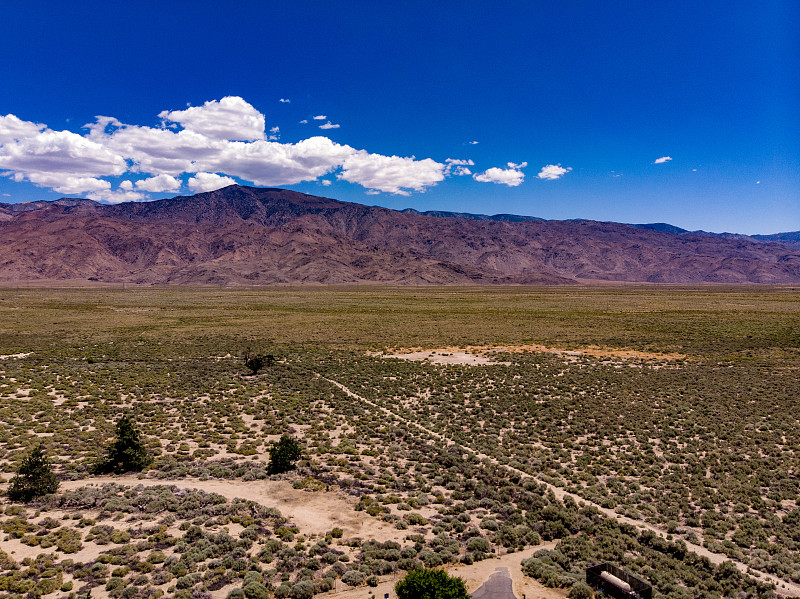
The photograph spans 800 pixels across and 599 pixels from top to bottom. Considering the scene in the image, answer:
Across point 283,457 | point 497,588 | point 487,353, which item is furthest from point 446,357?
point 497,588

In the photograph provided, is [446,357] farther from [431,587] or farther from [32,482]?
[431,587]

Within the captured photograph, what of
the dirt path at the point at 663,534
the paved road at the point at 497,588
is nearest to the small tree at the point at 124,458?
the dirt path at the point at 663,534

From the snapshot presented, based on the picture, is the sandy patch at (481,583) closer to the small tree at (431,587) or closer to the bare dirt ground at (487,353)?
the small tree at (431,587)

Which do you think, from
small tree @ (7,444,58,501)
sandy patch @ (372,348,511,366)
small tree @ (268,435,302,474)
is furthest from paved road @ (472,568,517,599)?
sandy patch @ (372,348,511,366)

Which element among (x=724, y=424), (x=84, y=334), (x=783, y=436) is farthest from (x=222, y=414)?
(x=84, y=334)

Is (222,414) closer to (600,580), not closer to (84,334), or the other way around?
(600,580)

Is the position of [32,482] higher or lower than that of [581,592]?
higher
